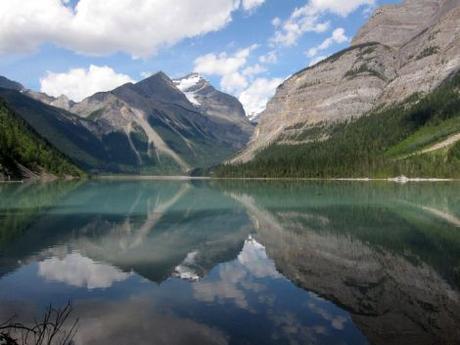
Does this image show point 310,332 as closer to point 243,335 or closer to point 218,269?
point 243,335

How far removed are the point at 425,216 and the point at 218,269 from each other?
40.8 metres

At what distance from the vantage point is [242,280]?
3244 centimetres

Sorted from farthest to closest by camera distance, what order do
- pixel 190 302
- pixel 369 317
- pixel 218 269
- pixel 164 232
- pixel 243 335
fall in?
1. pixel 164 232
2. pixel 218 269
3. pixel 190 302
4. pixel 369 317
5. pixel 243 335

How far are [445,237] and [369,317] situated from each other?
27.1m

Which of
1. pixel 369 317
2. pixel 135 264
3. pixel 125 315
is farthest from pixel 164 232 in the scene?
pixel 369 317

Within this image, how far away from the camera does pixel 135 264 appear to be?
120 feet

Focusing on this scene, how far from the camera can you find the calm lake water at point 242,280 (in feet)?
71.2

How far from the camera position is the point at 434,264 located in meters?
34.1

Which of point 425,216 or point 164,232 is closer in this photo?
point 164,232

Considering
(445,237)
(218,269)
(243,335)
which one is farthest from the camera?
(445,237)

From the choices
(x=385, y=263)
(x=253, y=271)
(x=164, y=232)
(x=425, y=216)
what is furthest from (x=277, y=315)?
(x=425, y=216)

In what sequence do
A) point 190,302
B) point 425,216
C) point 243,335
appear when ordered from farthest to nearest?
point 425,216
point 190,302
point 243,335

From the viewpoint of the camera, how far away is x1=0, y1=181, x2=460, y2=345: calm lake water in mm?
21703

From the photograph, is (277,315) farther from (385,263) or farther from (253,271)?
(385,263)
